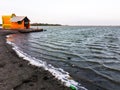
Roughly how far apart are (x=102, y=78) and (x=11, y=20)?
53.4m

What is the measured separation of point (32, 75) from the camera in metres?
9.56

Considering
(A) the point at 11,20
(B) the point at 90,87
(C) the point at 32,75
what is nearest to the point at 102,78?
(B) the point at 90,87

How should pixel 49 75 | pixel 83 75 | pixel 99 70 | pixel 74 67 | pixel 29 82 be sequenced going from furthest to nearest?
1. pixel 74 67
2. pixel 99 70
3. pixel 83 75
4. pixel 49 75
5. pixel 29 82

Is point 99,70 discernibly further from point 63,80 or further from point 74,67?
point 63,80

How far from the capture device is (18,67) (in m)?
11.2

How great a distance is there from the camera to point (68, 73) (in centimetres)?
1083

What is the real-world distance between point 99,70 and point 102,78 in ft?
5.75

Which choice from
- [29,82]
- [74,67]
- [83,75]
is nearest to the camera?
[29,82]

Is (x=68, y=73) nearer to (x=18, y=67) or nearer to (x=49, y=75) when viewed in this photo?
(x=49, y=75)

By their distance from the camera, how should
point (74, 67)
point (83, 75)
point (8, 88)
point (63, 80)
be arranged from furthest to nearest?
1. point (74, 67)
2. point (83, 75)
3. point (63, 80)
4. point (8, 88)

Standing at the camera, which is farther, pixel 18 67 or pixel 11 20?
pixel 11 20

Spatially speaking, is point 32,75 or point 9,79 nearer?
point 9,79

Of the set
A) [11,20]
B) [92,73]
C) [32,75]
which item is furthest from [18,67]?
[11,20]

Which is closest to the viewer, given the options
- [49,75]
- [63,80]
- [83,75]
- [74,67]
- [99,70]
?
[63,80]
